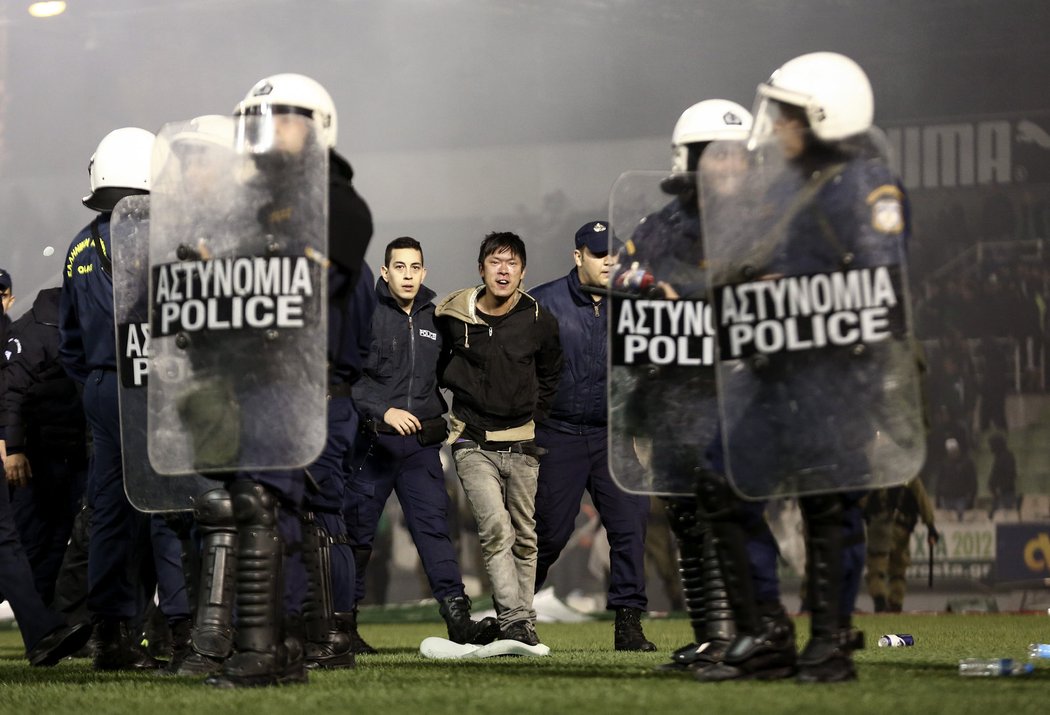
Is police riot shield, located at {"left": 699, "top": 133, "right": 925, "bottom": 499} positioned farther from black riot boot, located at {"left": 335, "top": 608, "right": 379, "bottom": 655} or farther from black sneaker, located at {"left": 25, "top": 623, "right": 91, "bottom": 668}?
black sneaker, located at {"left": 25, "top": 623, "right": 91, "bottom": 668}

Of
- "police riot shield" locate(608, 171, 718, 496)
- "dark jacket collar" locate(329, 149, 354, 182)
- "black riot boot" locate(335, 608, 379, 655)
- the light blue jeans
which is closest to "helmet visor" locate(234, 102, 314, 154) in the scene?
"dark jacket collar" locate(329, 149, 354, 182)

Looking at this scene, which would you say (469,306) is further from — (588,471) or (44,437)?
(44,437)

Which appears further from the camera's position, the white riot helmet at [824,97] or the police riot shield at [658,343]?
the police riot shield at [658,343]

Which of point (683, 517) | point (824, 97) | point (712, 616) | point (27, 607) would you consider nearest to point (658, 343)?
point (683, 517)

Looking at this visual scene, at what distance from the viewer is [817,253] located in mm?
3814

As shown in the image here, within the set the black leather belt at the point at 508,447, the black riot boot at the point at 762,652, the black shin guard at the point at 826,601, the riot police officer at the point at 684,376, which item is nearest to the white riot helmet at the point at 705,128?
the riot police officer at the point at 684,376

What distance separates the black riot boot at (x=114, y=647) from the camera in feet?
17.7

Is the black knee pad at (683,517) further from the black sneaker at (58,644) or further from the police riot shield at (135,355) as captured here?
the black sneaker at (58,644)

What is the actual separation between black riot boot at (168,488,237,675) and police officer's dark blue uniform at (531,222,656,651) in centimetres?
216

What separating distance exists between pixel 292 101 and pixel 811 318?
5.02 feet

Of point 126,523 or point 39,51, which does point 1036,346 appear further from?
point 39,51

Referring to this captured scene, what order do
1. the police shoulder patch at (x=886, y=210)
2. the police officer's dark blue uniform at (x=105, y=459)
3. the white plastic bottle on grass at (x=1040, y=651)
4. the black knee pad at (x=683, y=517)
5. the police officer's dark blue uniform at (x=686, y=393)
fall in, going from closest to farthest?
the police shoulder patch at (x=886, y=210) < the police officer's dark blue uniform at (x=686, y=393) < the black knee pad at (x=683, y=517) < the white plastic bottle on grass at (x=1040, y=651) < the police officer's dark blue uniform at (x=105, y=459)

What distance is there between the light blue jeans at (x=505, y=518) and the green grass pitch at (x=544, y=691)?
0.41 meters

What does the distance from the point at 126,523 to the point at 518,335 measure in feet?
6.10
